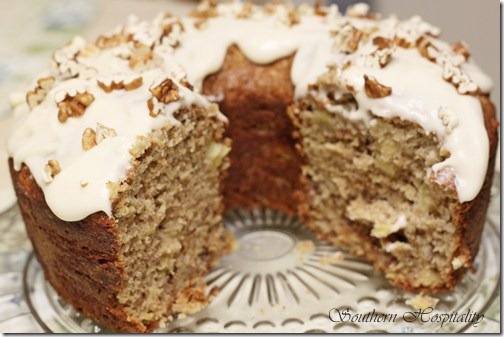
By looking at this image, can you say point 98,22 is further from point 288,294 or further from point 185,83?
point 288,294

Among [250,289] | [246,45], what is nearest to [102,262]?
[250,289]

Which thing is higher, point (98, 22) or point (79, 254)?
point (98, 22)

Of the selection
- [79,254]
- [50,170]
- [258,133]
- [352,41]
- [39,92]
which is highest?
[352,41]

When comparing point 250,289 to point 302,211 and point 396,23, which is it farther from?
point 396,23

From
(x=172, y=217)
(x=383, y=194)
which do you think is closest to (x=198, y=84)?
(x=172, y=217)

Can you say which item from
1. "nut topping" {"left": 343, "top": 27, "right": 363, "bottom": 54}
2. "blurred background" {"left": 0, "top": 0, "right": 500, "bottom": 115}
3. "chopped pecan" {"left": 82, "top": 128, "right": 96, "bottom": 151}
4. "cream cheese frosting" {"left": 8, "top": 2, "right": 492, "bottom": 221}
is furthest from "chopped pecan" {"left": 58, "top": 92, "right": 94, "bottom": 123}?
"blurred background" {"left": 0, "top": 0, "right": 500, "bottom": 115}

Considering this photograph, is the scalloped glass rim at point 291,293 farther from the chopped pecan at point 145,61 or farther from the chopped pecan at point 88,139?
the chopped pecan at point 145,61

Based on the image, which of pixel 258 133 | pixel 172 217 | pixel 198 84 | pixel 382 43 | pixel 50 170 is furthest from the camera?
pixel 258 133
